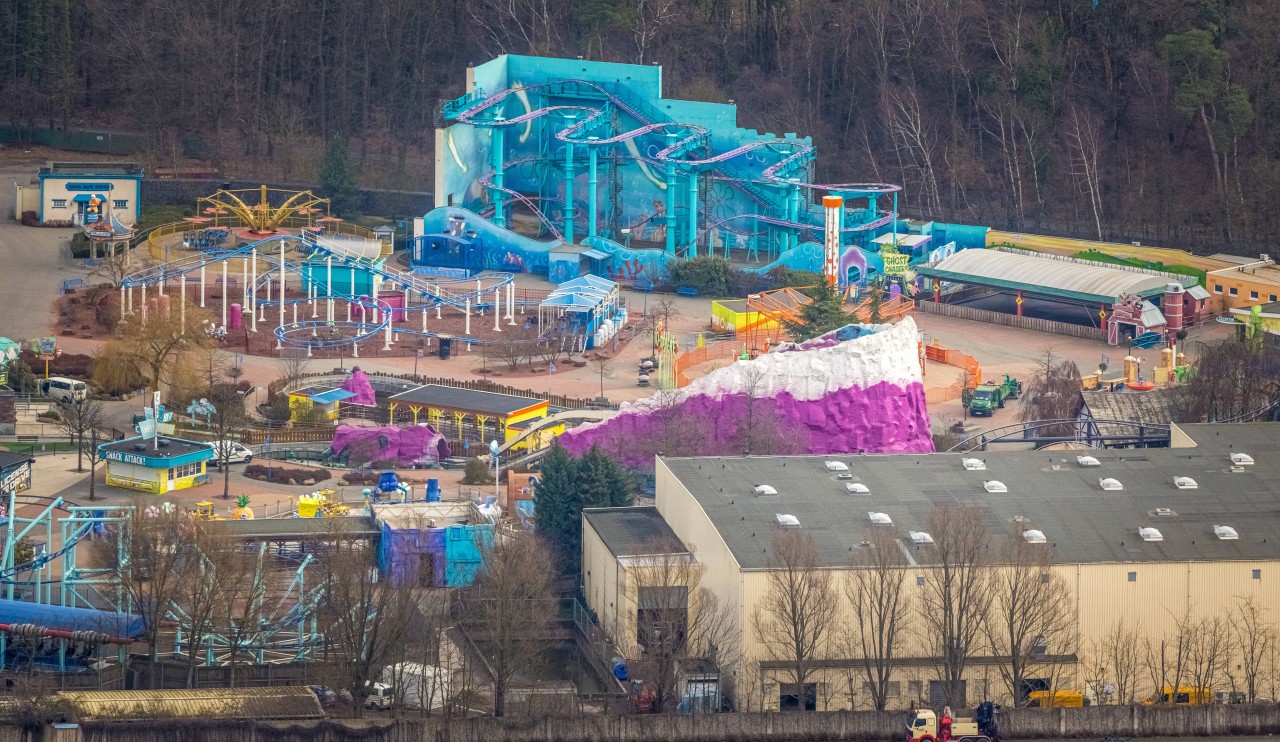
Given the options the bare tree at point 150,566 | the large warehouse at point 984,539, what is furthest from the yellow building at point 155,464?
the large warehouse at point 984,539

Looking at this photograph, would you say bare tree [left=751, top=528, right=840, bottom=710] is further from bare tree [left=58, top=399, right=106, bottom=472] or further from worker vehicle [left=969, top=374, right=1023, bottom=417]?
worker vehicle [left=969, top=374, right=1023, bottom=417]

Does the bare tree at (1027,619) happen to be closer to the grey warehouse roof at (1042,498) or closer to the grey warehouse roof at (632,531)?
the grey warehouse roof at (1042,498)

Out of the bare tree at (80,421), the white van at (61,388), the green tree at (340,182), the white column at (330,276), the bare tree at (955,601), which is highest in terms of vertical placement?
the green tree at (340,182)

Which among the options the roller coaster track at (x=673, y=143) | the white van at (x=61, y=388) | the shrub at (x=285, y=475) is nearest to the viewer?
the shrub at (x=285, y=475)

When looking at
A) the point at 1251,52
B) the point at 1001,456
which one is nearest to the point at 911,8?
the point at 1251,52

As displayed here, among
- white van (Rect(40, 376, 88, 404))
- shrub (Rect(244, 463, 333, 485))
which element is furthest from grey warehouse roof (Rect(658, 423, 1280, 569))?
white van (Rect(40, 376, 88, 404))

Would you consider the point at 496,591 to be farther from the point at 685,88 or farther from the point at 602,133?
the point at 685,88
